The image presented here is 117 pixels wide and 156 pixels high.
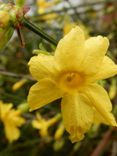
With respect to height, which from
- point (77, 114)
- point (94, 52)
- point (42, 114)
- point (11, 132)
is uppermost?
point (94, 52)

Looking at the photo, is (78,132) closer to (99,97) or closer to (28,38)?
(99,97)

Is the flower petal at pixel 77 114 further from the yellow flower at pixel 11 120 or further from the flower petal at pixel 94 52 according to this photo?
the yellow flower at pixel 11 120

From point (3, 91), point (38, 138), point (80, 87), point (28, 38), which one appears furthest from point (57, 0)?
point (80, 87)

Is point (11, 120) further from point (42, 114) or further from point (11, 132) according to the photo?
point (42, 114)

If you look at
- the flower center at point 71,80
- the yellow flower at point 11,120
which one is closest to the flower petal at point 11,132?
the yellow flower at point 11,120

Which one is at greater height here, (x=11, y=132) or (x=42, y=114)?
(x=11, y=132)

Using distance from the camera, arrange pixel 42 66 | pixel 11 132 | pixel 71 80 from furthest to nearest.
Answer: pixel 11 132 < pixel 71 80 < pixel 42 66

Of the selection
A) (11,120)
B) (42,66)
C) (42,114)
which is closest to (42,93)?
(42,66)

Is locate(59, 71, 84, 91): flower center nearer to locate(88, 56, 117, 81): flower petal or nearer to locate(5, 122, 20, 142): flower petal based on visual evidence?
locate(88, 56, 117, 81): flower petal
